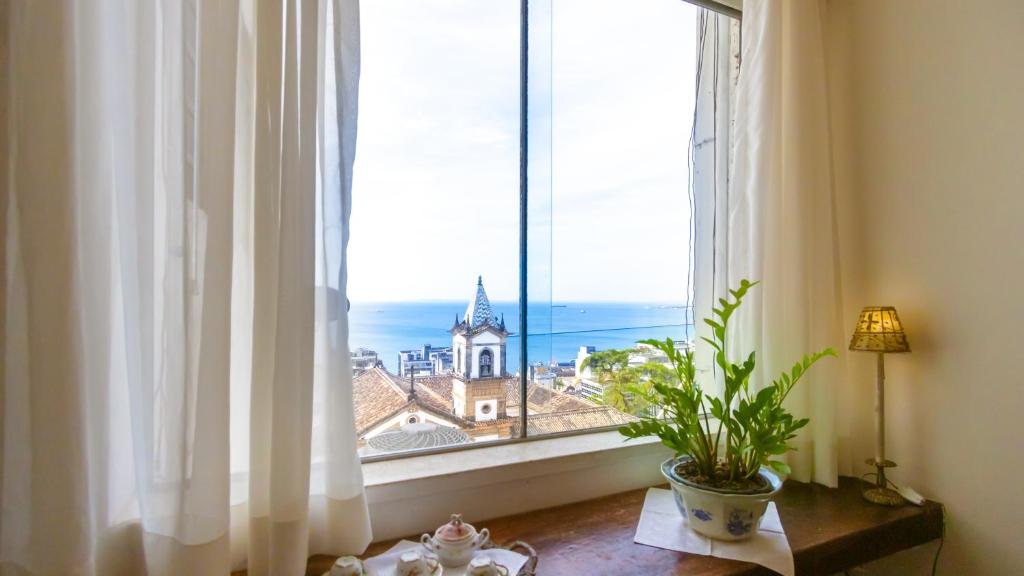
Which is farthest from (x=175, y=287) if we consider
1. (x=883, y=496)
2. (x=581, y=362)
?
(x=883, y=496)

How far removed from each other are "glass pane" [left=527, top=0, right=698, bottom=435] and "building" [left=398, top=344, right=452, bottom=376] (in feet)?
0.87

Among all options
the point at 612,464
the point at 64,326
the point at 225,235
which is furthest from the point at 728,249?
the point at 64,326

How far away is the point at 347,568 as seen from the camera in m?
0.88

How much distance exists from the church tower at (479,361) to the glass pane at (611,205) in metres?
0.10

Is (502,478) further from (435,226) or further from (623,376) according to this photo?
(435,226)

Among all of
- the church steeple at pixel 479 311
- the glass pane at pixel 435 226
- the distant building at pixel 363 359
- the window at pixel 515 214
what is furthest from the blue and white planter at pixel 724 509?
the distant building at pixel 363 359

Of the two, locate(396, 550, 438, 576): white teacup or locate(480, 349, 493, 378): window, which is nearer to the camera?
locate(396, 550, 438, 576): white teacup

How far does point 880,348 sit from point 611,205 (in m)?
0.83

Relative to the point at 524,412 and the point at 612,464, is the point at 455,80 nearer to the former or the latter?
the point at 524,412

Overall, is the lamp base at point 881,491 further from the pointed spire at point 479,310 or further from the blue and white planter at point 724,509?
the pointed spire at point 479,310

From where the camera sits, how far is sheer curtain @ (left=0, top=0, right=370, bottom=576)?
2.32ft

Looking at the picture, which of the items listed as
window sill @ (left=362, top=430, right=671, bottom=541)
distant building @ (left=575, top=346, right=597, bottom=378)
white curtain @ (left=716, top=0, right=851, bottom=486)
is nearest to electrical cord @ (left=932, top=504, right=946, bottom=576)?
white curtain @ (left=716, top=0, right=851, bottom=486)

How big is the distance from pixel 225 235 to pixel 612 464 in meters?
1.11

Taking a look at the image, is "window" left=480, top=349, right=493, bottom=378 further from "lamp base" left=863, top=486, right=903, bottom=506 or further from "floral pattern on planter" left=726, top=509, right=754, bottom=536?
"lamp base" left=863, top=486, right=903, bottom=506
